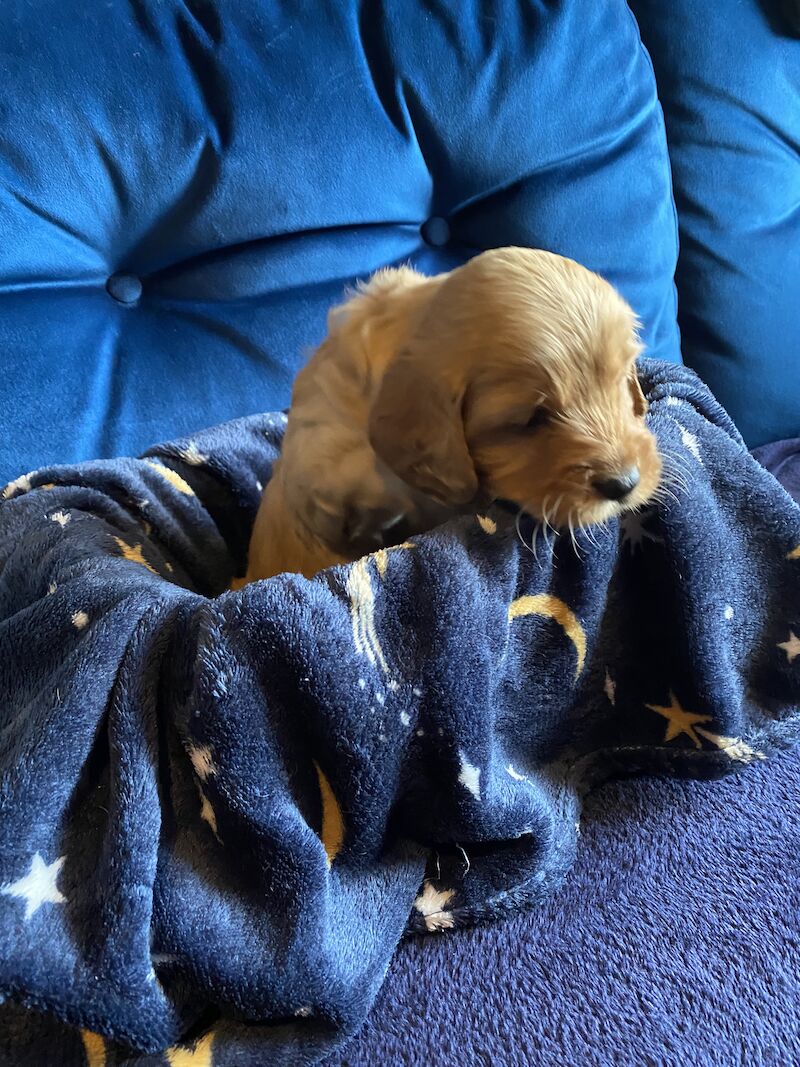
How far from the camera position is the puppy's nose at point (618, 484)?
36.9 inches

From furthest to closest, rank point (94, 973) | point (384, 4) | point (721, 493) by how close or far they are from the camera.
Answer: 1. point (384, 4)
2. point (721, 493)
3. point (94, 973)

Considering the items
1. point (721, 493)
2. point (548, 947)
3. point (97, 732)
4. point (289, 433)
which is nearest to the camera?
point (97, 732)

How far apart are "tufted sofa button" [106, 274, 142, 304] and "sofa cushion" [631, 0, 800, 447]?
1.22 metres

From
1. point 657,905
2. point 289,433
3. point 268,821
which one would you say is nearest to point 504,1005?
point 657,905

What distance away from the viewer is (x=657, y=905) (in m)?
0.96

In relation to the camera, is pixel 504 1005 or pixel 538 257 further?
pixel 538 257

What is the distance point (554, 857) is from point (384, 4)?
1455 mm

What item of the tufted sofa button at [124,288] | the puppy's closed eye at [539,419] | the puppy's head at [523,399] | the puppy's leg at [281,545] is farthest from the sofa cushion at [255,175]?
the puppy's closed eye at [539,419]

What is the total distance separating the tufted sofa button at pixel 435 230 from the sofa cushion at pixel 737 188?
58 cm

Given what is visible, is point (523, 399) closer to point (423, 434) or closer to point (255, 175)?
point (423, 434)

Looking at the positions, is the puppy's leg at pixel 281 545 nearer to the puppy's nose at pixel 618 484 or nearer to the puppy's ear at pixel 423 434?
the puppy's ear at pixel 423 434

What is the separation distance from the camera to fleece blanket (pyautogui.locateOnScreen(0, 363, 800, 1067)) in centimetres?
76

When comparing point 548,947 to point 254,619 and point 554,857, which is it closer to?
point 554,857

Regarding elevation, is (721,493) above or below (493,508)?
below
